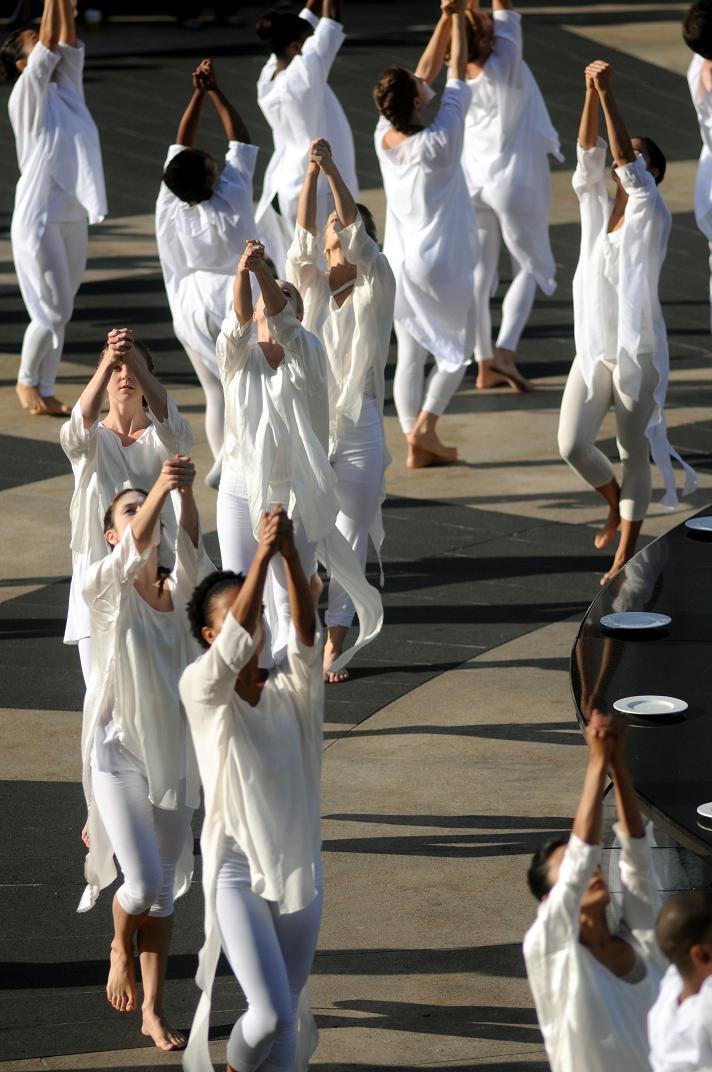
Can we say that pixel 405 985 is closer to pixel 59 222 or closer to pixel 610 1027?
pixel 610 1027

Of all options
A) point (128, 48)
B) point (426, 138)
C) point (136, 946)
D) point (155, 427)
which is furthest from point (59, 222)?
point (128, 48)

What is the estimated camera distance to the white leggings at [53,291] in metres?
12.0

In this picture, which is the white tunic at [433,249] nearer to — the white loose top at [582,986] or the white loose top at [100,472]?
the white loose top at [100,472]

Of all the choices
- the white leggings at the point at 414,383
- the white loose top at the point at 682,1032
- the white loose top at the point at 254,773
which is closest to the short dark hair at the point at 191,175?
the white leggings at the point at 414,383

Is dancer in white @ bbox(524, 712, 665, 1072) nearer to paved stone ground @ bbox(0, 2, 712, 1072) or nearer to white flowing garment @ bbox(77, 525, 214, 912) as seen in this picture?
paved stone ground @ bbox(0, 2, 712, 1072)

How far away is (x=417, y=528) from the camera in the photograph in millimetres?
10094

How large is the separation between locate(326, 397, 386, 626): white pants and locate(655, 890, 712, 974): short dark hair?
4.16 m

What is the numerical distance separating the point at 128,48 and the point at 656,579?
61.0 ft

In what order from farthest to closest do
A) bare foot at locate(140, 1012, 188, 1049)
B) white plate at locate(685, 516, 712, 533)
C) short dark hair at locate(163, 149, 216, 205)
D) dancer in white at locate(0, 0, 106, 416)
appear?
dancer in white at locate(0, 0, 106, 416) < short dark hair at locate(163, 149, 216, 205) < white plate at locate(685, 516, 712, 533) < bare foot at locate(140, 1012, 188, 1049)

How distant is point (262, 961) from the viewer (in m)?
4.65

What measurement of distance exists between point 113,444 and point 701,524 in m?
2.60

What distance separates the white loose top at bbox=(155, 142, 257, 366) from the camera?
31.9 ft

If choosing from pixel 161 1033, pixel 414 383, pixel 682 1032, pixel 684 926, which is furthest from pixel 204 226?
pixel 682 1032

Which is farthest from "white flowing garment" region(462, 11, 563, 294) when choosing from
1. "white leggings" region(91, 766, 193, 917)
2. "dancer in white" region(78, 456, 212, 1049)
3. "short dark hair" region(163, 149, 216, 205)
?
"white leggings" region(91, 766, 193, 917)
